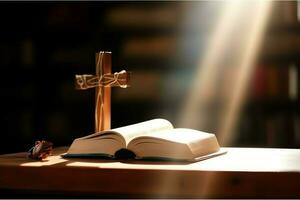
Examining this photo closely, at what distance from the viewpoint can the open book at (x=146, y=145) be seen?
5.90 feet

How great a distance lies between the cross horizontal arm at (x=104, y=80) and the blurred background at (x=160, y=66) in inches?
30.2

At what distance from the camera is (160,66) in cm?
290

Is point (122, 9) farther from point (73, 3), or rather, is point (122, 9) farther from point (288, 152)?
point (288, 152)

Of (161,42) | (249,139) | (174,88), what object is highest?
(161,42)

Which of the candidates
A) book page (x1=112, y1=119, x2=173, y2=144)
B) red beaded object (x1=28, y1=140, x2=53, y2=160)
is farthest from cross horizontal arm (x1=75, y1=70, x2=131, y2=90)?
red beaded object (x1=28, y1=140, x2=53, y2=160)

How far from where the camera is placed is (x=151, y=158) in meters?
1.82

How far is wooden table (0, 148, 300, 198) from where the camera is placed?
1580 mm

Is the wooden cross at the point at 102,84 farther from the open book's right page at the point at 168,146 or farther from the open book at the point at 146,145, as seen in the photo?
the open book's right page at the point at 168,146

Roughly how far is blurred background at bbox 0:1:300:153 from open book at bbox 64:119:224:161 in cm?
90

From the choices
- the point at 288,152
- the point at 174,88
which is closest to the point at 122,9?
the point at 174,88

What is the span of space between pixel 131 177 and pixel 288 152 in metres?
0.65

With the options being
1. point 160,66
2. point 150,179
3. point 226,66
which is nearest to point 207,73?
point 226,66

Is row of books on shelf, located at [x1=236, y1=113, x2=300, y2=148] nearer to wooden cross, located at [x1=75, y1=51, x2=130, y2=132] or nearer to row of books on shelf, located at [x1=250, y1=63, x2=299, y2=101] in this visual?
row of books on shelf, located at [x1=250, y1=63, x2=299, y2=101]

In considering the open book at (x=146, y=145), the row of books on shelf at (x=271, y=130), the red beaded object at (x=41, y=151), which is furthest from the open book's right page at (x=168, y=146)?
the row of books on shelf at (x=271, y=130)
